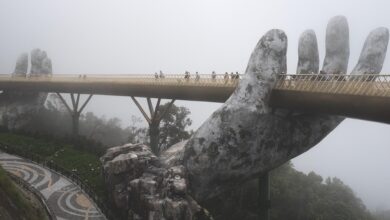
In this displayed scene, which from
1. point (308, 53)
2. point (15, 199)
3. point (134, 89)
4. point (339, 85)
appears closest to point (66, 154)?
point (134, 89)

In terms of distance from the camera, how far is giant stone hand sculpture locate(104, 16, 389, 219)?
24859 millimetres

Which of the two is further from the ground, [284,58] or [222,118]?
[284,58]

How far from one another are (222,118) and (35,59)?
42991 millimetres

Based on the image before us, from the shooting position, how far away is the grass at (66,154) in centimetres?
3019

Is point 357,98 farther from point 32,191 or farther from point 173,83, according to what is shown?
point 32,191

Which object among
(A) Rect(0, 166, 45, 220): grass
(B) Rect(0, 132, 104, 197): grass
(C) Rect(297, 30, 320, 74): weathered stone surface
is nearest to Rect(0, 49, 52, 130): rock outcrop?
(B) Rect(0, 132, 104, 197): grass

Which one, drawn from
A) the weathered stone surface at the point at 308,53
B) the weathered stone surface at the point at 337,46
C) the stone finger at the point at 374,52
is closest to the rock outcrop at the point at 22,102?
the weathered stone surface at the point at 308,53

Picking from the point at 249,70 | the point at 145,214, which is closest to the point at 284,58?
the point at 249,70

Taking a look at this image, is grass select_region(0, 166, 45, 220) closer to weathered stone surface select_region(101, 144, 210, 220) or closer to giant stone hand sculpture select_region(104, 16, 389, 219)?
weathered stone surface select_region(101, 144, 210, 220)

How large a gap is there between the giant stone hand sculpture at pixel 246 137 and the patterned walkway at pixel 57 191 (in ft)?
8.31

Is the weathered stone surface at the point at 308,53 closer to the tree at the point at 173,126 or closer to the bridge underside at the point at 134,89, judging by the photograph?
the bridge underside at the point at 134,89

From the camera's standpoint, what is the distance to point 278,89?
25.1 meters

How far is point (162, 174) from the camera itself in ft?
81.8

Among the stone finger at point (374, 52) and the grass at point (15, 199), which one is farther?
the stone finger at point (374, 52)
